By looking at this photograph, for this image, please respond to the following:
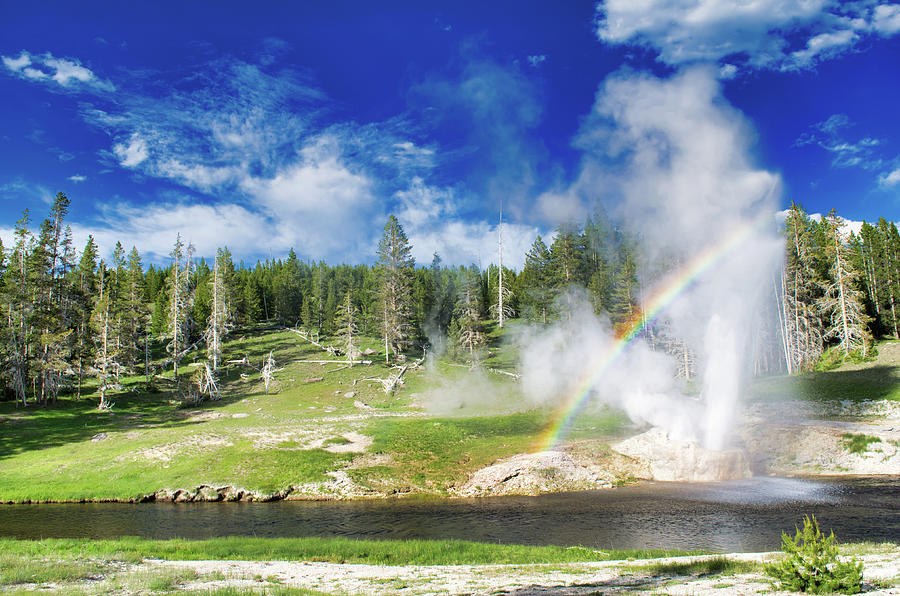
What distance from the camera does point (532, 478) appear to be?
33.5 m

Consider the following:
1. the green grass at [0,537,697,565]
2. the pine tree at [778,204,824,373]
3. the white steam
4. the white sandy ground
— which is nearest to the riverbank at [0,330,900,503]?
the white steam

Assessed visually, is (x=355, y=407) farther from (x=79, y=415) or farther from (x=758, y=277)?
(x=758, y=277)

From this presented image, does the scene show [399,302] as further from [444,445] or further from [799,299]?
[799,299]

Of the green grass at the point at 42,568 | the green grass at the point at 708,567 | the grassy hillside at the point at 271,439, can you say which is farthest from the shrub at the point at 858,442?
the green grass at the point at 42,568

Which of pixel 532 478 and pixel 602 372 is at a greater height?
pixel 602 372

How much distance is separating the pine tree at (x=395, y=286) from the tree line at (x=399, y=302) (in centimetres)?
21

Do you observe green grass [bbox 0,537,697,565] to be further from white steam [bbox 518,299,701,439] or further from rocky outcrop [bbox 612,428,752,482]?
white steam [bbox 518,299,701,439]

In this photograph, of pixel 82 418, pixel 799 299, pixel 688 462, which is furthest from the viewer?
pixel 799 299

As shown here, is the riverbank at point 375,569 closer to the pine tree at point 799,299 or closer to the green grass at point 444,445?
the green grass at point 444,445

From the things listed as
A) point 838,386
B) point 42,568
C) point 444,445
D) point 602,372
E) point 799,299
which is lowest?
point 444,445

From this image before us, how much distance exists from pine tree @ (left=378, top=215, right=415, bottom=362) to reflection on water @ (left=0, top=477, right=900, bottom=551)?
181 feet

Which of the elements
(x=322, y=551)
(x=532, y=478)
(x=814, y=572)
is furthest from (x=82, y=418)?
(x=814, y=572)

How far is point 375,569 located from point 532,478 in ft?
61.0

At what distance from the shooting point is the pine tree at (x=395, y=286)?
287ft
